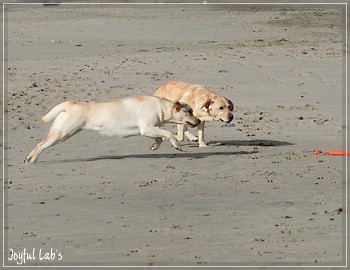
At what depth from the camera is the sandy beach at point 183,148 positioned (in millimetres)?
10414

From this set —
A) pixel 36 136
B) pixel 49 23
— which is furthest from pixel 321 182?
pixel 49 23

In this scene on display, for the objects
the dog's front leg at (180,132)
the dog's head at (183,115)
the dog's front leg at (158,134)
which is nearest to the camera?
the dog's front leg at (158,134)

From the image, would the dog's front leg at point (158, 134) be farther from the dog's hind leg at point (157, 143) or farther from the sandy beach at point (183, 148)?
the sandy beach at point (183, 148)

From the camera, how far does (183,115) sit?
14453 millimetres

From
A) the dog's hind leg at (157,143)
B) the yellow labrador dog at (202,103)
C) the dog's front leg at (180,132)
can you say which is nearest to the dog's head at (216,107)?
the yellow labrador dog at (202,103)

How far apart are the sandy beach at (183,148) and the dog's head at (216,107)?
0.35m

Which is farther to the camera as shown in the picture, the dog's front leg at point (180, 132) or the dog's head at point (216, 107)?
the dog's front leg at point (180, 132)

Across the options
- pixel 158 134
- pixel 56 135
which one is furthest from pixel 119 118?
pixel 56 135

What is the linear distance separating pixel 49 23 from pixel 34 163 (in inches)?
407

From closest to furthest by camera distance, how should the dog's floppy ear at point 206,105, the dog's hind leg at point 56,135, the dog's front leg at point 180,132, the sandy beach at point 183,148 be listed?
1. the sandy beach at point 183,148
2. the dog's hind leg at point 56,135
3. the dog's floppy ear at point 206,105
4. the dog's front leg at point 180,132

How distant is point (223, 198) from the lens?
12125mm

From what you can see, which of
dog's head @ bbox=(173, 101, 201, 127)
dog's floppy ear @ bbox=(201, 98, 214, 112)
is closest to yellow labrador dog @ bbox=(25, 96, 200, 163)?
dog's head @ bbox=(173, 101, 201, 127)

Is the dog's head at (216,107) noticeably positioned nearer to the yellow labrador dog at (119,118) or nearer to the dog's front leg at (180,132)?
the yellow labrador dog at (119,118)

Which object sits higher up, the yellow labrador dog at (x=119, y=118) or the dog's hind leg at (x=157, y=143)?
the yellow labrador dog at (x=119, y=118)
